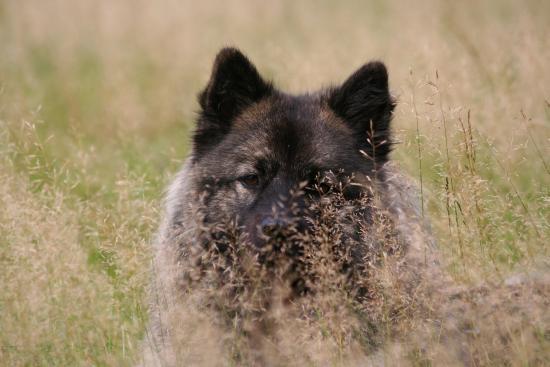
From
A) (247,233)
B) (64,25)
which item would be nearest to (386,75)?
(247,233)

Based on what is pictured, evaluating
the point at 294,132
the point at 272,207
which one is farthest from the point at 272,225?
the point at 294,132

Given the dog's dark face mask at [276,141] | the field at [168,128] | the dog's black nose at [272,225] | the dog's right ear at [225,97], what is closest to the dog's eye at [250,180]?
the dog's dark face mask at [276,141]

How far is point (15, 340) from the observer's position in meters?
3.32

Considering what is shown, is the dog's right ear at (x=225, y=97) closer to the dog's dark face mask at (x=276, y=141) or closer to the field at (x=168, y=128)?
the dog's dark face mask at (x=276, y=141)

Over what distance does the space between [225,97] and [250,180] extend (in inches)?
21.3

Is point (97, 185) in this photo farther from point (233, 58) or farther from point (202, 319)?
point (202, 319)

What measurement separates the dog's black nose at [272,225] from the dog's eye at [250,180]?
0.61 metres

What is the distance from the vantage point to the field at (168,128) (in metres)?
3.51

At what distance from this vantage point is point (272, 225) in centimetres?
344

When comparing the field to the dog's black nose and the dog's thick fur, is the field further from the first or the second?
the dog's black nose

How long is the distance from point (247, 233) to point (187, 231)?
0.52 meters

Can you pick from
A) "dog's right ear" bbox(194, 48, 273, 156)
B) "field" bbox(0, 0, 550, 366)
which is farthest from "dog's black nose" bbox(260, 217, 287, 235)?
"dog's right ear" bbox(194, 48, 273, 156)

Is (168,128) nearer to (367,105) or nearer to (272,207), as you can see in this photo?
(367,105)

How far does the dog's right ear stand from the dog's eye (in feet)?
1.09
